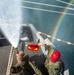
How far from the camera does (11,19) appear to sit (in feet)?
139

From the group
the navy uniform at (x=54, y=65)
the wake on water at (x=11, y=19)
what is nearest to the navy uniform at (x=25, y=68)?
the navy uniform at (x=54, y=65)

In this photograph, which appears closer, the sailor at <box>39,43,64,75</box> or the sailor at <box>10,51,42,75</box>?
the sailor at <box>10,51,42,75</box>

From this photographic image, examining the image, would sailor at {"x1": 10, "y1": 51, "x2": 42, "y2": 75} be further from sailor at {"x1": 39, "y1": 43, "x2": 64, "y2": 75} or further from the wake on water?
the wake on water

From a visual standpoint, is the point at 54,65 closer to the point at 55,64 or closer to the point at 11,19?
the point at 55,64

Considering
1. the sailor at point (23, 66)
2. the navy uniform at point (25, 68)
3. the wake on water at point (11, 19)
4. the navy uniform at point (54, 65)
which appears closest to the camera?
the sailor at point (23, 66)

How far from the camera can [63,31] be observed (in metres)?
40.2

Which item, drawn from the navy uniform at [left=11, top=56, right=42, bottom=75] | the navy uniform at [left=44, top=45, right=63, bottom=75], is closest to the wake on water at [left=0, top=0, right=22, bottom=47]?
the navy uniform at [left=11, top=56, right=42, bottom=75]

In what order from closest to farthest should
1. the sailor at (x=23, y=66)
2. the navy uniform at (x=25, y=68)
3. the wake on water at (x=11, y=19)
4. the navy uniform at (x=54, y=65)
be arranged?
the sailor at (x=23, y=66) → the navy uniform at (x=25, y=68) → the navy uniform at (x=54, y=65) → the wake on water at (x=11, y=19)

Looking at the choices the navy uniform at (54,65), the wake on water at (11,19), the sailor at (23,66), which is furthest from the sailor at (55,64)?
the wake on water at (11,19)

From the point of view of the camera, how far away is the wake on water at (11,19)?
22.2 metres

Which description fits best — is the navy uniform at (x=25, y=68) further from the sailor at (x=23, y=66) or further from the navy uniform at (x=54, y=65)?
the navy uniform at (x=54, y=65)

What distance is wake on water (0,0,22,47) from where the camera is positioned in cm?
2216

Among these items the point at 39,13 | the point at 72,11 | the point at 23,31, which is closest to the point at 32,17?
the point at 39,13

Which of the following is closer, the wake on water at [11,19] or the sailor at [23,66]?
the sailor at [23,66]
